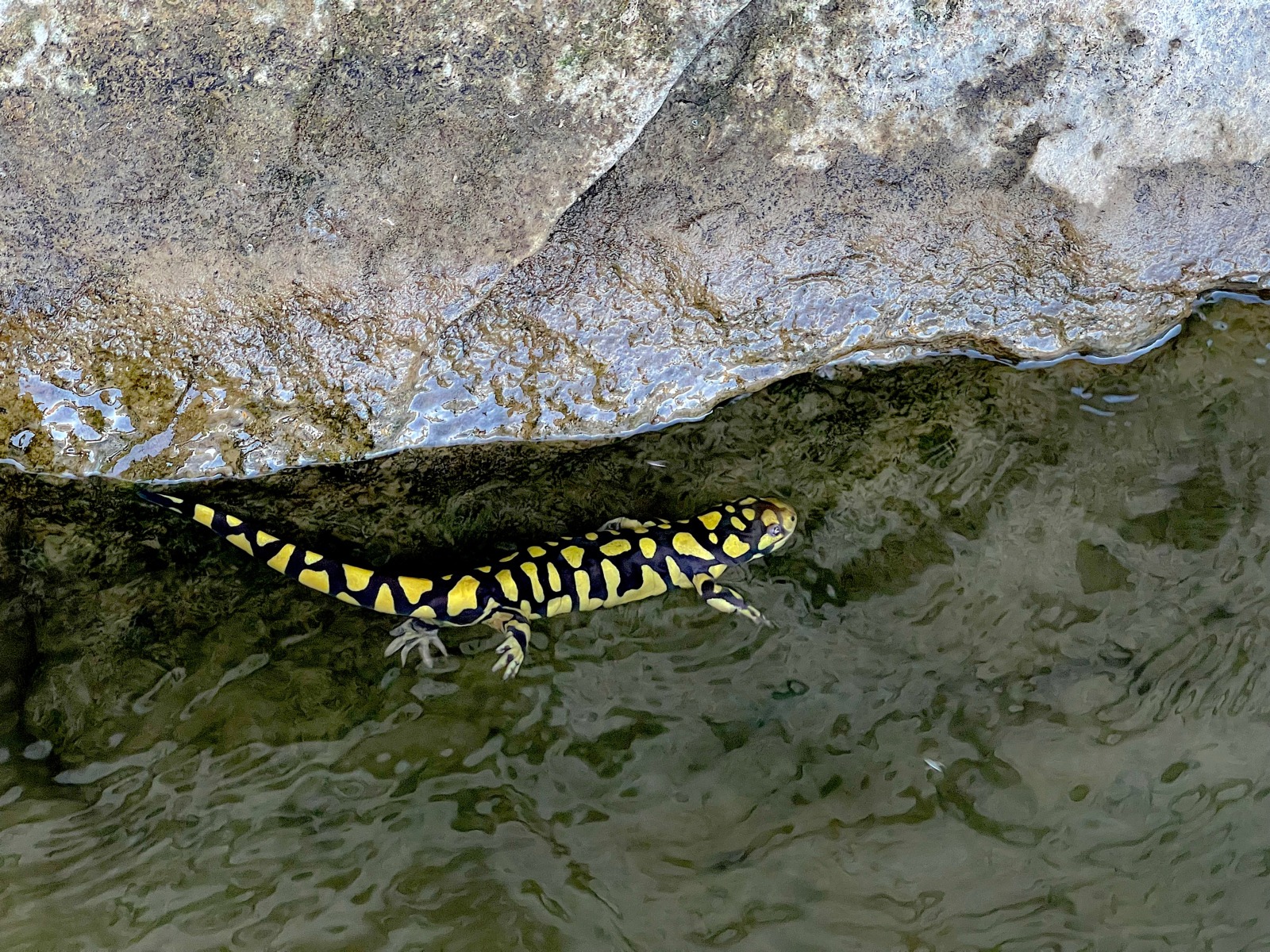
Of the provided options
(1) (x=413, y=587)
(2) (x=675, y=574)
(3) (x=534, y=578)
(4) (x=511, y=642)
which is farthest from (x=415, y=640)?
(2) (x=675, y=574)

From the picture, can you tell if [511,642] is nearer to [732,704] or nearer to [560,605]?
[560,605]

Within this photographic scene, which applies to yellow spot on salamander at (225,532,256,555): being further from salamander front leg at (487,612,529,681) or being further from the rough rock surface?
salamander front leg at (487,612,529,681)

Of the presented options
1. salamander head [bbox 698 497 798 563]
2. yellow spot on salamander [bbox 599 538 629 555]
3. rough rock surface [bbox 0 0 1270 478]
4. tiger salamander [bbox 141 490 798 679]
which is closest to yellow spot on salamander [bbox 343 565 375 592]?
tiger salamander [bbox 141 490 798 679]

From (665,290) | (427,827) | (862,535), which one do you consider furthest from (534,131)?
(427,827)

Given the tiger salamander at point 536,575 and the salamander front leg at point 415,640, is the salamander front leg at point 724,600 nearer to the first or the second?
the tiger salamander at point 536,575

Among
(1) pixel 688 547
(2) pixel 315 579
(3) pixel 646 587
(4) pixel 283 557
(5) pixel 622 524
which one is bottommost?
(3) pixel 646 587

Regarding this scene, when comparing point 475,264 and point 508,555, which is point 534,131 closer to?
point 475,264
